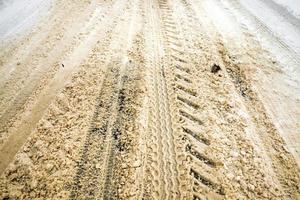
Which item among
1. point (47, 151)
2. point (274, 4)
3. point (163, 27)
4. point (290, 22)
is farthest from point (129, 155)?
point (274, 4)

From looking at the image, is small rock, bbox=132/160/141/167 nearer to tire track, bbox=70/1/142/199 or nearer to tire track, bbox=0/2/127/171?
tire track, bbox=70/1/142/199

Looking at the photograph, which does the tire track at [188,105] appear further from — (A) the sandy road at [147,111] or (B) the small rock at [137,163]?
(B) the small rock at [137,163]

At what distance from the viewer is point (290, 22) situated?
16.9 ft

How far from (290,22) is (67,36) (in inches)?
193

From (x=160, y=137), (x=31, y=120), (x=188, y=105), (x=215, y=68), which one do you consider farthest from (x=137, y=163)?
(x=215, y=68)

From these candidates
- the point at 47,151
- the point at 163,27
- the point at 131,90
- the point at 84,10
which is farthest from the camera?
the point at 84,10

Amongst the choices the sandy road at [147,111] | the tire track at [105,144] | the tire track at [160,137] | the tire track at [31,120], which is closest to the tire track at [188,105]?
the sandy road at [147,111]

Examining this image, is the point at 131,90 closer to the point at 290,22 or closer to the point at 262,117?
the point at 262,117

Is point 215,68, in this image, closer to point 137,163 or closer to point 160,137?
point 160,137

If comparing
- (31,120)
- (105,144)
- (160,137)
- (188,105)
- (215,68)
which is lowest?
(31,120)

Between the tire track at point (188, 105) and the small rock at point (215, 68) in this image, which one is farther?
the small rock at point (215, 68)

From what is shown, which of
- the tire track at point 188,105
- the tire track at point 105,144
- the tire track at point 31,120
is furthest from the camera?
the tire track at point 31,120

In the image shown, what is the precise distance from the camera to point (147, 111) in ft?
9.87

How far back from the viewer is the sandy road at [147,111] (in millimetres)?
2318
